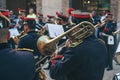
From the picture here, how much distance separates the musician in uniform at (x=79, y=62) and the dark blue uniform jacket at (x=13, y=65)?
83 cm

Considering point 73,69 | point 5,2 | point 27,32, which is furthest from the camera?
point 5,2

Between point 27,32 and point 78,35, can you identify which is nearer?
point 78,35

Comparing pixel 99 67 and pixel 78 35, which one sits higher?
pixel 78 35

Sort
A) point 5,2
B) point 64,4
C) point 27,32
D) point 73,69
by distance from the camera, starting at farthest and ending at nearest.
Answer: point 5,2
point 64,4
point 27,32
point 73,69

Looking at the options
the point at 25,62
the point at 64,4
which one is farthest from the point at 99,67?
the point at 64,4

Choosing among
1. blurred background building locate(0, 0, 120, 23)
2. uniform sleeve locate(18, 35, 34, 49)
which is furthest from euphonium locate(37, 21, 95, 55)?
blurred background building locate(0, 0, 120, 23)

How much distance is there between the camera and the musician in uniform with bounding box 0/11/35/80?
3490mm

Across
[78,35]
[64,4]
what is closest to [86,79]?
[78,35]

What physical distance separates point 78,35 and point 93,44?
7.4 inches

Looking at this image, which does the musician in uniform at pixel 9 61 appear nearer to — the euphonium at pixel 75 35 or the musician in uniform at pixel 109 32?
the euphonium at pixel 75 35

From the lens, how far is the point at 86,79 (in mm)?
4523

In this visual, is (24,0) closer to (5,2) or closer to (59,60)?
(5,2)

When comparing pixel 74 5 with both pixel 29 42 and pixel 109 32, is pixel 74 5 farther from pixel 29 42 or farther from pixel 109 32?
pixel 29 42

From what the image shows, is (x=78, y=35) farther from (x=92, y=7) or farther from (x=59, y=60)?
(x=92, y=7)
